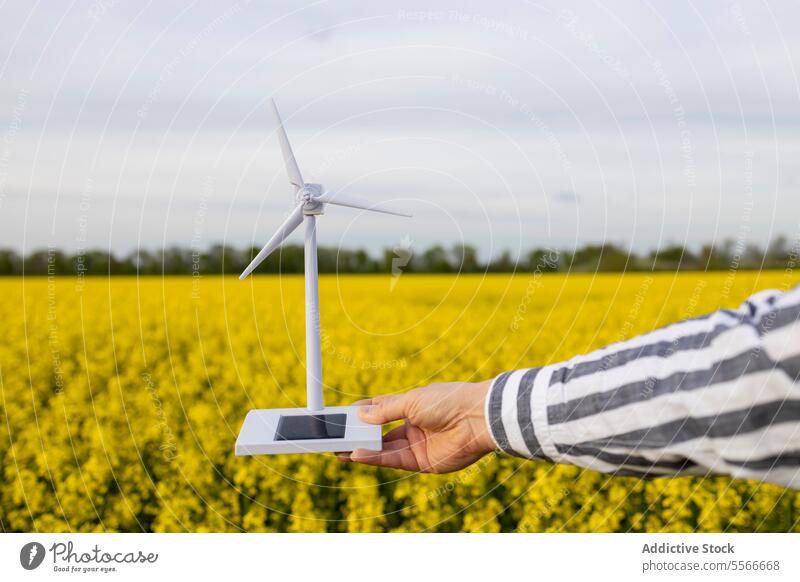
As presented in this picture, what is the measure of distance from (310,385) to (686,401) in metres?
2.41

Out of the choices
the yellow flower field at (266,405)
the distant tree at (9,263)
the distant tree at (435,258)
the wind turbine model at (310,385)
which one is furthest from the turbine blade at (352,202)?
the distant tree at (9,263)

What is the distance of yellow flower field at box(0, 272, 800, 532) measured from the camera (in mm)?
5742

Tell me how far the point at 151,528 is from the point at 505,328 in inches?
216

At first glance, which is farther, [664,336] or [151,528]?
[151,528]

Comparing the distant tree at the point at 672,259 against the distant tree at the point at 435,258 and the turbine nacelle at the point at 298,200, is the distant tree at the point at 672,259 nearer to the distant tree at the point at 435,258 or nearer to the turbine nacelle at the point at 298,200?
the distant tree at the point at 435,258

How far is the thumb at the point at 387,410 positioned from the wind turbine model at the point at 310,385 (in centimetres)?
A: 12

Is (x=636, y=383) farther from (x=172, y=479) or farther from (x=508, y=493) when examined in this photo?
(x=172, y=479)

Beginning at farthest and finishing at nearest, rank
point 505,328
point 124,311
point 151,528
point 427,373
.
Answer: point 124,311
point 505,328
point 427,373
point 151,528

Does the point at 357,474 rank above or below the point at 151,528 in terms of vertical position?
above

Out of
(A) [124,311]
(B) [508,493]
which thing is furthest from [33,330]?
(B) [508,493]

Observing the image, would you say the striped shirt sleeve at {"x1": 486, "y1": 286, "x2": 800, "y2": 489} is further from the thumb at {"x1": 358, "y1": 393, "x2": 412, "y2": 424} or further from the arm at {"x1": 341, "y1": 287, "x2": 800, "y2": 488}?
the thumb at {"x1": 358, "y1": 393, "x2": 412, "y2": 424}

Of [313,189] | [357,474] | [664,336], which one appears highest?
[313,189]

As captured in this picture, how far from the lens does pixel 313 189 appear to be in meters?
4.22

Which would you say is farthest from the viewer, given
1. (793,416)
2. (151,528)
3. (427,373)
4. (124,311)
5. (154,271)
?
(154,271)
